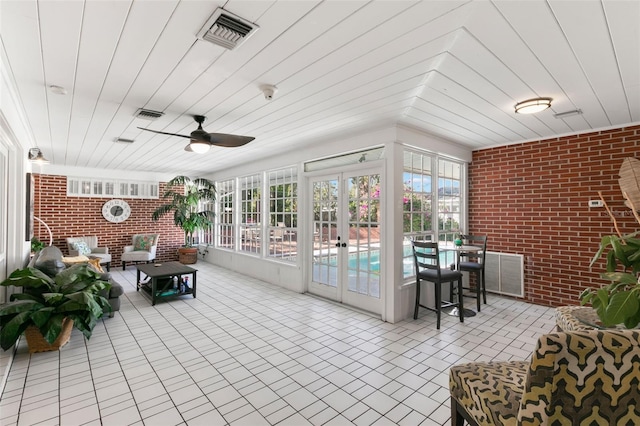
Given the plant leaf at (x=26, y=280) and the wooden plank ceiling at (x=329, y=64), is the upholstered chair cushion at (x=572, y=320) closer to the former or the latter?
the wooden plank ceiling at (x=329, y=64)

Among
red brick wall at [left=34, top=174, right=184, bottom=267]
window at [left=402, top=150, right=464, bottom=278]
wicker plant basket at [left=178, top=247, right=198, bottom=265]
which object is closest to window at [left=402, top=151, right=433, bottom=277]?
window at [left=402, top=150, right=464, bottom=278]

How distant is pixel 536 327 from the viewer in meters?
3.43

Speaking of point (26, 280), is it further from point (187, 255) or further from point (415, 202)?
point (187, 255)

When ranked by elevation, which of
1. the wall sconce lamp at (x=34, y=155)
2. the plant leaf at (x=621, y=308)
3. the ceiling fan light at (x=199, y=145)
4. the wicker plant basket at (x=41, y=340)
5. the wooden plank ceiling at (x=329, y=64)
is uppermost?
the wooden plank ceiling at (x=329, y=64)

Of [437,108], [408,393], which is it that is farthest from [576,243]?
[408,393]

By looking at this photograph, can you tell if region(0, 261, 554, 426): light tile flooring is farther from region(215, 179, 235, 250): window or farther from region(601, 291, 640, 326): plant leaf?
region(215, 179, 235, 250): window

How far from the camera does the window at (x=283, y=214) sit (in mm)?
5227

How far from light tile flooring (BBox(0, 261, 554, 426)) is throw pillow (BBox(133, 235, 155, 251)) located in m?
3.40

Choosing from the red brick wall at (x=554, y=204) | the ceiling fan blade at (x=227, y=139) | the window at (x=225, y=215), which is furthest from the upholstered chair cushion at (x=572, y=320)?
the window at (x=225, y=215)

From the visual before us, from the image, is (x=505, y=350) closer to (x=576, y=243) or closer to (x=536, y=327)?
(x=536, y=327)

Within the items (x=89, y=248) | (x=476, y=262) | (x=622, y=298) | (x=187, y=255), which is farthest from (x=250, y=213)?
(x=622, y=298)

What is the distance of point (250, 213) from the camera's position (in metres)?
6.38

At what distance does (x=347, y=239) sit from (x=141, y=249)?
5503 mm

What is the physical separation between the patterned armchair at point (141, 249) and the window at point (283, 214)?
132 inches
